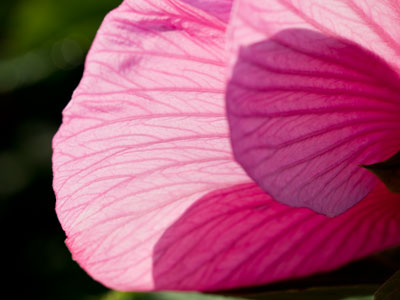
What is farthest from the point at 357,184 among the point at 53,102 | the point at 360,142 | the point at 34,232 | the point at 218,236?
the point at 53,102

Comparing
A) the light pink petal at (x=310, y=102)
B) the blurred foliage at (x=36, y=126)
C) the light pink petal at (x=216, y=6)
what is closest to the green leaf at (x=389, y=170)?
the light pink petal at (x=310, y=102)

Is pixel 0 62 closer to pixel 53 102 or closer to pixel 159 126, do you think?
pixel 53 102

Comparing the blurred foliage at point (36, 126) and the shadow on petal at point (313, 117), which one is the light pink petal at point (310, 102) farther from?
the blurred foliage at point (36, 126)

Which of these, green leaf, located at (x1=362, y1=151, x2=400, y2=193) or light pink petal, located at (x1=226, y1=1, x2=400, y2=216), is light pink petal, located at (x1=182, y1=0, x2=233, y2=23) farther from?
green leaf, located at (x1=362, y1=151, x2=400, y2=193)

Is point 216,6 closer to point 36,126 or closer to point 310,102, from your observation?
point 310,102

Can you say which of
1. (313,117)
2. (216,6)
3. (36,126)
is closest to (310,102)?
(313,117)

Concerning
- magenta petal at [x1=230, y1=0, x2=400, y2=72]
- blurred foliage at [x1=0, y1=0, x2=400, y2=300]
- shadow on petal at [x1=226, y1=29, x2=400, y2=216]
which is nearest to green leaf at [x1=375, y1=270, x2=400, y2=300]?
shadow on petal at [x1=226, y1=29, x2=400, y2=216]
